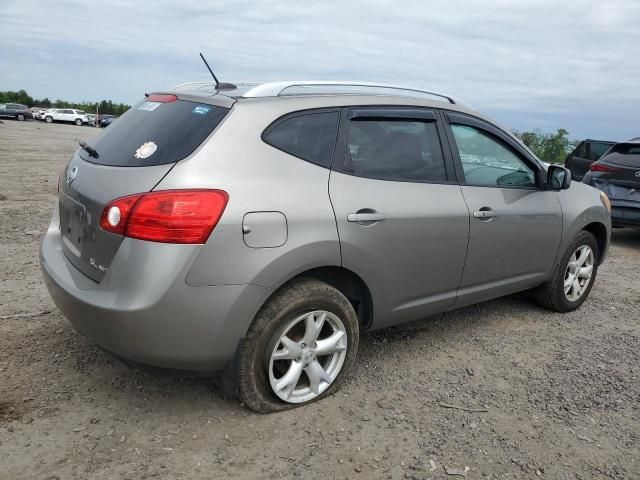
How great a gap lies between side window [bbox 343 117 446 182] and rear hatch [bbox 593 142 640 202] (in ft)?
17.6

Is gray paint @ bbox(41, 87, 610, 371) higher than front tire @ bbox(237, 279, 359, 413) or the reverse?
higher

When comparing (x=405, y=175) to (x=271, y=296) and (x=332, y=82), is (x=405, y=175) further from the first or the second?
(x=271, y=296)

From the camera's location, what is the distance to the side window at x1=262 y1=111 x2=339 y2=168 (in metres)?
2.92

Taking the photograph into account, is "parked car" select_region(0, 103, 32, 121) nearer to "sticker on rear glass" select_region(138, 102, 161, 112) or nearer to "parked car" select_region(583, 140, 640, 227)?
"parked car" select_region(583, 140, 640, 227)

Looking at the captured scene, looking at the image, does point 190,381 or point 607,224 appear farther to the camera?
point 607,224

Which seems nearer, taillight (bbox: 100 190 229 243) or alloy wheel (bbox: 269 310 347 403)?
taillight (bbox: 100 190 229 243)

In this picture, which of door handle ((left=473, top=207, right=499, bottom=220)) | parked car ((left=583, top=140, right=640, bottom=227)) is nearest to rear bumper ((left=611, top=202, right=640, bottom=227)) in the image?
parked car ((left=583, top=140, right=640, bottom=227))

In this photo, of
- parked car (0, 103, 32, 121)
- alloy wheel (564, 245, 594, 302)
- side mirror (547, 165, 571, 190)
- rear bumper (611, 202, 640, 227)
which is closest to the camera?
side mirror (547, 165, 571, 190)

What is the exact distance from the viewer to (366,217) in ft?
10.2

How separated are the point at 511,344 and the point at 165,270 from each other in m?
2.70

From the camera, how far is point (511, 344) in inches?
163

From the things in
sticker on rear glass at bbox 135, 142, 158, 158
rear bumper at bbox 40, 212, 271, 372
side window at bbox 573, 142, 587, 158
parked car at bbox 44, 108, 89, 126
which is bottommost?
parked car at bbox 44, 108, 89, 126

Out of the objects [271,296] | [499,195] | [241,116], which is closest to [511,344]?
[499,195]

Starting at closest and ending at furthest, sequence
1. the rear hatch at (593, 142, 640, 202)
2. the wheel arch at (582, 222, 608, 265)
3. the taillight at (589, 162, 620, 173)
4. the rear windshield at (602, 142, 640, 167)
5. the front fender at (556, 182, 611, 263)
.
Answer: the front fender at (556, 182, 611, 263)
the wheel arch at (582, 222, 608, 265)
the rear hatch at (593, 142, 640, 202)
the rear windshield at (602, 142, 640, 167)
the taillight at (589, 162, 620, 173)
